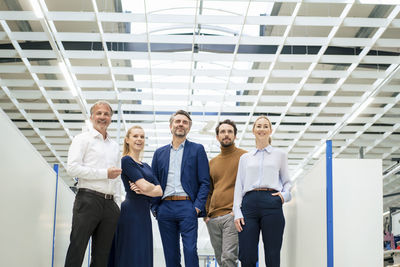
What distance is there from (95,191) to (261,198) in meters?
1.09

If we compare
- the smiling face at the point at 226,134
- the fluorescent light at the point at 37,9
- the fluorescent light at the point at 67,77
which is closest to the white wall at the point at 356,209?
the smiling face at the point at 226,134

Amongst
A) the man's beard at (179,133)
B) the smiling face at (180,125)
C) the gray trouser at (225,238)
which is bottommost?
the gray trouser at (225,238)

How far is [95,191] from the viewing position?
3.48 metres

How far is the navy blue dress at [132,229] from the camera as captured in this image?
3682 mm

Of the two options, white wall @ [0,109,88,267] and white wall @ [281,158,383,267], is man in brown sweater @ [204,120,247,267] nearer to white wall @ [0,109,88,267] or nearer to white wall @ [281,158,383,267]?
white wall @ [281,158,383,267]

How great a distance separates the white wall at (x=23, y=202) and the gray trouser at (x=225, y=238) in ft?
3.80

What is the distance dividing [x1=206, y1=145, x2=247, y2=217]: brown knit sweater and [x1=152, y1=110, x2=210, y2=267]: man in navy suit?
0.28m

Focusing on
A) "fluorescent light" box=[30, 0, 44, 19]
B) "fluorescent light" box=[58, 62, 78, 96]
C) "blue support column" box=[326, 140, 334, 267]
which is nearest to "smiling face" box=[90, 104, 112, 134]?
"blue support column" box=[326, 140, 334, 267]

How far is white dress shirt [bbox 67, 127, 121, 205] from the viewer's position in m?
3.45

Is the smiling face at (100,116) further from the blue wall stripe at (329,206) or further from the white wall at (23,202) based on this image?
the blue wall stripe at (329,206)

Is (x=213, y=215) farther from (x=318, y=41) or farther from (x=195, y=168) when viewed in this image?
(x=318, y=41)

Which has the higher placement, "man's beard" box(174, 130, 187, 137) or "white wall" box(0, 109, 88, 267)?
"man's beard" box(174, 130, 187, 137)

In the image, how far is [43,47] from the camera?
455 inches

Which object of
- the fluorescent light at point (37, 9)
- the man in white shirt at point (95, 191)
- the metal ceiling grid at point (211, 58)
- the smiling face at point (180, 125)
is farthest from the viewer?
→ the metal ceiling grid at point (211, 58)
